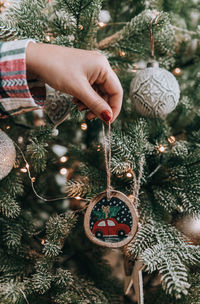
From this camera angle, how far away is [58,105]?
24.5 inches

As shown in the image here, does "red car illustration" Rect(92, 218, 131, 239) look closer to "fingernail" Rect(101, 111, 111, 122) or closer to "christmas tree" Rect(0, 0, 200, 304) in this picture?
"christmas tree" Rect(0, 0, 200, 304)

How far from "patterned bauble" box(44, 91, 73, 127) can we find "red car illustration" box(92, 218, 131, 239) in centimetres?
27

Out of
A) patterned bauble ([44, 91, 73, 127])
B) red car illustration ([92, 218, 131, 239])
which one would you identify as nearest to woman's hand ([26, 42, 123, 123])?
patterned bauble ([44, 91, 73, 127])

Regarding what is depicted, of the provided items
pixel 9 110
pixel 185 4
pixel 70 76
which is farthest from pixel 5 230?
pixel 185 4

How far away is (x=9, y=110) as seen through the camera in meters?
0.50

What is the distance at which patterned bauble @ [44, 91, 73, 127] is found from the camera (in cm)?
62

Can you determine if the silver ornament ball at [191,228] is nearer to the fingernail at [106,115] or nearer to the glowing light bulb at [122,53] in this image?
the fingernail at [106,115]

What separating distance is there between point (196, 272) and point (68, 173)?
0.41 meters

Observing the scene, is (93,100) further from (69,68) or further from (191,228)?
(191,228)

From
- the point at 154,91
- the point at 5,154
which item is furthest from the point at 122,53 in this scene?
the point at 5,154

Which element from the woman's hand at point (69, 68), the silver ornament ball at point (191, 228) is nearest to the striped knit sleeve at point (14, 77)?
the woman's hand at point (69, 68)

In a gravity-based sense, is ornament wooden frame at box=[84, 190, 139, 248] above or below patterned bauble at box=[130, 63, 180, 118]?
below

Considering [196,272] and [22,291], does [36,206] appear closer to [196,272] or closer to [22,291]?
[22,291]

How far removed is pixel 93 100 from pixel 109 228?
0.27 m
